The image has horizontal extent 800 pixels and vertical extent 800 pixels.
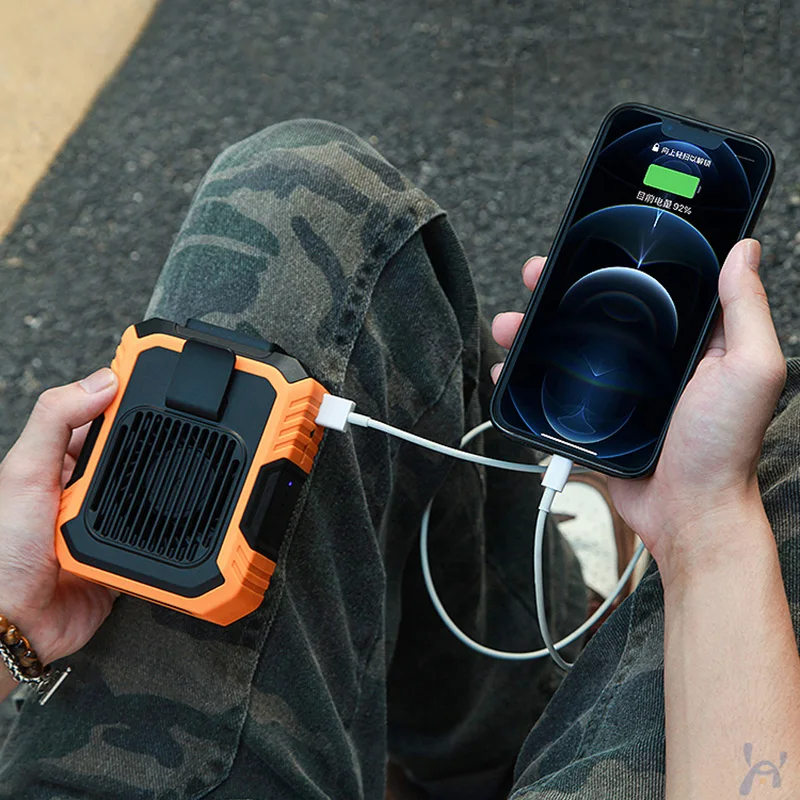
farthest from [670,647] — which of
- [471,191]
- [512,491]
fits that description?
[471,191]

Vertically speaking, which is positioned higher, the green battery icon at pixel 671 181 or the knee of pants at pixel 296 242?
the green battery icon at pixel 671 181

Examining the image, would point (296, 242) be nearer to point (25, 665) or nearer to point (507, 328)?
point (507, 328)

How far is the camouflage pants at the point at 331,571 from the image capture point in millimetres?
571

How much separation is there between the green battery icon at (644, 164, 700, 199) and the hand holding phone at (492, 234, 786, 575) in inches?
2.3

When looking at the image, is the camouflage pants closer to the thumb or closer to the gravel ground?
the thumb

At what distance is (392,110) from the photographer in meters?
1.16

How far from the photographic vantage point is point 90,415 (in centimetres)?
56

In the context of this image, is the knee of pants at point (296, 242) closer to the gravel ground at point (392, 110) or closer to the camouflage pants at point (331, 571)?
the camouflage pants at point (331, 571)

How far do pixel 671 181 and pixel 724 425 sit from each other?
174mm

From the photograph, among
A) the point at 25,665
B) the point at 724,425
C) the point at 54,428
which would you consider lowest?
the point at 25,665

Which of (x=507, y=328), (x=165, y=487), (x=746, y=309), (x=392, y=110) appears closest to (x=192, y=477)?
(x=165, y=487)

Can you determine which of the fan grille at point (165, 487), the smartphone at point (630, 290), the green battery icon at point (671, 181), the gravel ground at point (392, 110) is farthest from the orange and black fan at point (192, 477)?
the gravel ground at point (392, 110)

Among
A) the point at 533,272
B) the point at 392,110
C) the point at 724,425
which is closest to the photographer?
the point at 724,425

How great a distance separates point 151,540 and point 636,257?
360 mm
